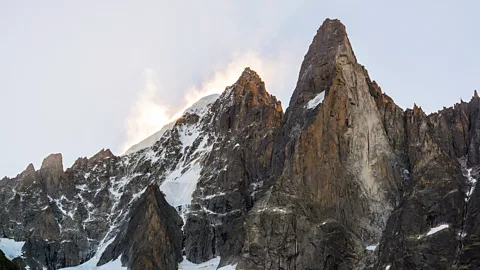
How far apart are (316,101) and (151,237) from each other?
5140cm

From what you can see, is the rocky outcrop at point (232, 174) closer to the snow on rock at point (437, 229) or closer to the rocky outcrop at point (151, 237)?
the rocky outcrop at point (151, 237)

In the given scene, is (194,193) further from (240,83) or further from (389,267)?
(389,267)

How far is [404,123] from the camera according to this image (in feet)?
472

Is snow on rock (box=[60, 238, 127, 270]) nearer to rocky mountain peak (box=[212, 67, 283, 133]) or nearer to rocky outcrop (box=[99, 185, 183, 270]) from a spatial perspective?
rocky outcrop (box=[99, 185, 183, 270])

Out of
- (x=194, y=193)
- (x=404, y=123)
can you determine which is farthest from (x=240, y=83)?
(x=404, y=123)

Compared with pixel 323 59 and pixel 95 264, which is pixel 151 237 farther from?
pixel 323 59

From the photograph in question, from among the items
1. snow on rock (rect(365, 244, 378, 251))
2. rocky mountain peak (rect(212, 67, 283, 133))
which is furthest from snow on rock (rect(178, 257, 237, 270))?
snow on rock (rect(365, 244, 378, 251))

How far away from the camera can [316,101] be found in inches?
5615

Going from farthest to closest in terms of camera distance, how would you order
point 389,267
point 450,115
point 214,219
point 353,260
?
point 214,219
point 450,115
point 353,260
point 389,267

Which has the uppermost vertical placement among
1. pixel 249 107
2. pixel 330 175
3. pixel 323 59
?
pixel 249 107

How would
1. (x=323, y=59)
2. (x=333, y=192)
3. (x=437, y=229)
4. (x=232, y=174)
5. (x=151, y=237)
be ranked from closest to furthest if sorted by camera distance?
(x=437, y=229), (x=333, y=192), (x=323, y=59), (x=151, y=237), (x=232, y=174)

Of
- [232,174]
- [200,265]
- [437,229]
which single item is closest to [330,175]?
Result: [437,229]

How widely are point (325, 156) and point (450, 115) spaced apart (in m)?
24.9

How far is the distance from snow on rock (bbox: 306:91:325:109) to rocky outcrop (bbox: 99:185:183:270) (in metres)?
48.6
